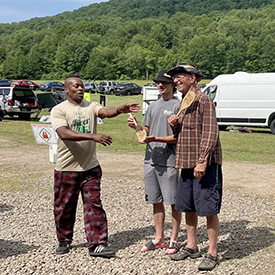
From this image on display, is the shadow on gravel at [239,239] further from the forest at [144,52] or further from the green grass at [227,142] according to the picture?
the forest at [144,52]

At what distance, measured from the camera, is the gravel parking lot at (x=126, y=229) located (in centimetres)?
443

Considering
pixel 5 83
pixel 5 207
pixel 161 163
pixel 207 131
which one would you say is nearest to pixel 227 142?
pixel 5 207

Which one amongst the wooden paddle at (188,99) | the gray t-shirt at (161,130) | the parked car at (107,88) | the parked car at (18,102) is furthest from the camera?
the parked car at (107,88)

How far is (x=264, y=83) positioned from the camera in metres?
18.8

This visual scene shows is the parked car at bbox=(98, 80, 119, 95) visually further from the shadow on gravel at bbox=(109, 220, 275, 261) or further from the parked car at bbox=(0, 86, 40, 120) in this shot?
the shadow on gravel at bbox=(109, 220, 275, 261)

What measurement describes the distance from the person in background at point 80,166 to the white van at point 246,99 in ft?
49.0

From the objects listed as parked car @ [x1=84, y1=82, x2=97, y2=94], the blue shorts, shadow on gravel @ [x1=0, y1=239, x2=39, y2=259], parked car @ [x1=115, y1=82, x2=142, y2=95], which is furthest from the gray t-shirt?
parked car @ [x1=84, y1=82, x2=97, y2=94]

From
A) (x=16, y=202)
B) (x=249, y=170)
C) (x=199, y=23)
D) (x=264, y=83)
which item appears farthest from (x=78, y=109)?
(x=199, y=23)

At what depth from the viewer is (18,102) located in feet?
79.2

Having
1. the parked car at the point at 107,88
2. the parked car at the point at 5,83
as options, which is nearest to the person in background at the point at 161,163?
the parked car at the point at 5,83

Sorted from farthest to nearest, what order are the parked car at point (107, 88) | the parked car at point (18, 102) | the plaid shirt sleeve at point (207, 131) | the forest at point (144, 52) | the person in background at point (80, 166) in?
the forest at point (144, 52), the parked car at point (107, 88), the parked car at point (18, 102), the person in background at point (80, 166), the plaid shirt sleeve at point (207, 131)

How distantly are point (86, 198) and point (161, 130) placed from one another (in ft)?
3.39

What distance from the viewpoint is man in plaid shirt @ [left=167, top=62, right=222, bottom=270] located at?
4203mm

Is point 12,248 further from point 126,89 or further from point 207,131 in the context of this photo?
point 126,89
